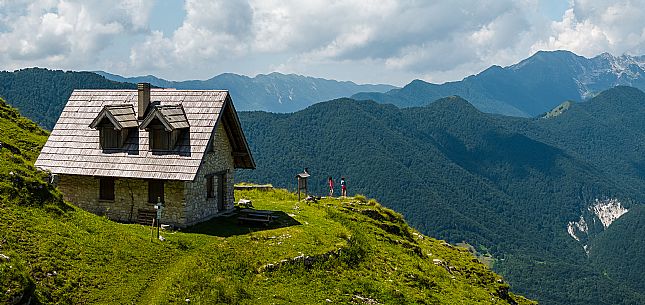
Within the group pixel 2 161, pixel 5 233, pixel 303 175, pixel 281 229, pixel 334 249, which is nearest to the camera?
pixel 5 233

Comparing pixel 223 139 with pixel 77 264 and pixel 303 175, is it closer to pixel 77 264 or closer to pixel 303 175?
pixel 303 175

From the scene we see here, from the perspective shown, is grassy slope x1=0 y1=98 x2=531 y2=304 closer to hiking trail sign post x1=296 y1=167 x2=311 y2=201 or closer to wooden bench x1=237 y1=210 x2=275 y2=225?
wooden bench x1=237 y1=210 x2=275 y2=225

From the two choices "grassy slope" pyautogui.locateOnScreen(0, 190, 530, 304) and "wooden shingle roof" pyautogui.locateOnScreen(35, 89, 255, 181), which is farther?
"wooden shingle roof" pyautogui.locateOnScreen(35, 89, 255, 181)

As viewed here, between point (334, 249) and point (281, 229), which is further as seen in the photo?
point (281, 229)

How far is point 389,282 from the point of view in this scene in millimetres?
30031

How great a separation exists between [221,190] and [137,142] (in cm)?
636

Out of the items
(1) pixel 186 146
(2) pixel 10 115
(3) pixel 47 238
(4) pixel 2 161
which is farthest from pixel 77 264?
(2) pixel 10 115

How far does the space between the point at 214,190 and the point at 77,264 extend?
1436 cm

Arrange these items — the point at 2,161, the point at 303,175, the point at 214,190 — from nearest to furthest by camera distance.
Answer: the point at 2,161, the point at 214,190, the point at 303,175

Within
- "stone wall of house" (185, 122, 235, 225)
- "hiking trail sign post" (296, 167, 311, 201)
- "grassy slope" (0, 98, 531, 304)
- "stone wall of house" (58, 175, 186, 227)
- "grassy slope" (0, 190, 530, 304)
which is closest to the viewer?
"grassy slope" (0, 98, 531, 304)

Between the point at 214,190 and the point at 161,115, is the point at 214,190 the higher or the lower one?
the lower one

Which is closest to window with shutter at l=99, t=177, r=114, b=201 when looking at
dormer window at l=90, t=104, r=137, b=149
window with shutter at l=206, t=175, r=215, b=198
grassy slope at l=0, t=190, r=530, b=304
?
dormer window at l=90, t=104, r=137, b=149

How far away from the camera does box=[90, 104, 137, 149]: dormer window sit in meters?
36.0

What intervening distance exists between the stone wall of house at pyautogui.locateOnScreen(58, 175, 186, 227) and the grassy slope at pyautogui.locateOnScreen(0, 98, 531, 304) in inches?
92.4
